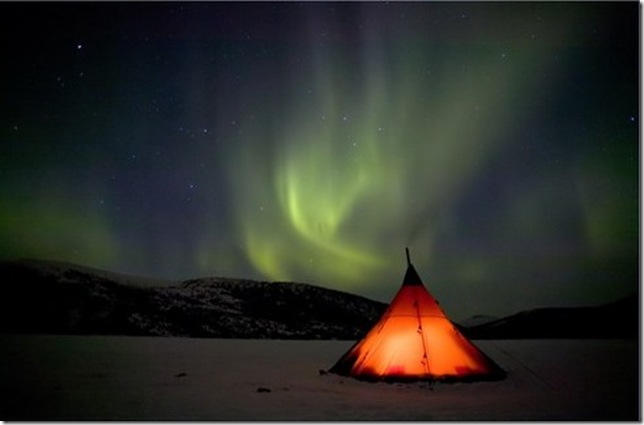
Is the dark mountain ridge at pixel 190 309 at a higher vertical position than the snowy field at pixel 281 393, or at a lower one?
higher

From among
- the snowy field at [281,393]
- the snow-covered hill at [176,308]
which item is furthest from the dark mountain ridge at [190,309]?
the snowy field at [281,393]

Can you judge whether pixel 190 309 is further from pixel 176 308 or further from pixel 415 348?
pixel 415 348

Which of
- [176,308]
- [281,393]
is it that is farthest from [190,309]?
[281,393]

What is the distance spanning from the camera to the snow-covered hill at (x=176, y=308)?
559 inches

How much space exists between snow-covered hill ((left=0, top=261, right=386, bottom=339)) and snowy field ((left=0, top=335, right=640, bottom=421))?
5439 millimetres

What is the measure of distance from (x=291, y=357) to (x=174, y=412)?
445cm

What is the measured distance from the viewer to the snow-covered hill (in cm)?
1419

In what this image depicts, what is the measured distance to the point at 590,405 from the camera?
500 centimetres

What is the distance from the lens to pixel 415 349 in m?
5.75

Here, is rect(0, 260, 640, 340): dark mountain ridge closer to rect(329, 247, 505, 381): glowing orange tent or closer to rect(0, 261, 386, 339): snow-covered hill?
rect(0, 261, 386, 339): snow-covered hill

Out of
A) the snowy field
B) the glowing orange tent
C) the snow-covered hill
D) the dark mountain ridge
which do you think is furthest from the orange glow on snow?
the snow-covered hill

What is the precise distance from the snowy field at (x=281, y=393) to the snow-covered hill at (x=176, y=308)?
5439 millimetres

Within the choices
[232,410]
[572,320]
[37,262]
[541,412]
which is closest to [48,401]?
[232,410]

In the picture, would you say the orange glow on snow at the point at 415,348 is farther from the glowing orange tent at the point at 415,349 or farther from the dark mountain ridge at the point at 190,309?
the dark mountain ridge at the point at 190,309
